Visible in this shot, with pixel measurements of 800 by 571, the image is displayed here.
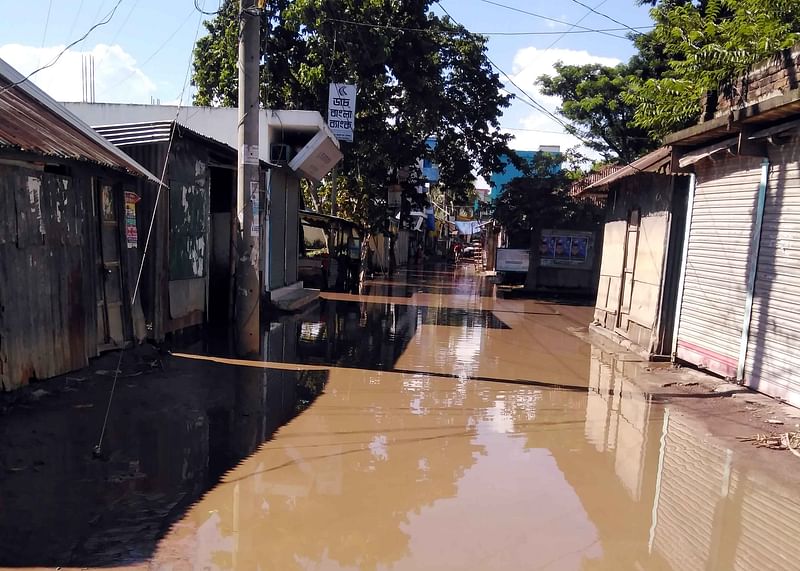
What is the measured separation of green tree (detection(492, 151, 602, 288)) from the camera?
2281cm

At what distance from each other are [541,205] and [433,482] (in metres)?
19.3

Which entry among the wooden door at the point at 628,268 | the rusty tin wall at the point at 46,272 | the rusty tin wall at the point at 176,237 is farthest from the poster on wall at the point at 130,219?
the wooden door at the point at 628,268

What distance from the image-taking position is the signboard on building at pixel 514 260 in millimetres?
24859

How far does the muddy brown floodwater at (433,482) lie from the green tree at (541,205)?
47.6 ft

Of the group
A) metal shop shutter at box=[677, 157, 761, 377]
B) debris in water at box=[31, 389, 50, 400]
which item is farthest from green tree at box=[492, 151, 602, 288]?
debris in water at box=[31, 389, 50, 400]

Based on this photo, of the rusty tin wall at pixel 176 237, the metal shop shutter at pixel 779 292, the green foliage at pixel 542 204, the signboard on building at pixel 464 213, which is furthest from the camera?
the signboard on building at pixel 464 213

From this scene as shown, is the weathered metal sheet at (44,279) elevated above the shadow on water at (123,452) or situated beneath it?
elevated above

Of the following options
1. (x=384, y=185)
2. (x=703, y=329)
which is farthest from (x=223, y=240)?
(x=384, y=185)

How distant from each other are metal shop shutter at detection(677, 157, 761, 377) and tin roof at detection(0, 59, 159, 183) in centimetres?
798

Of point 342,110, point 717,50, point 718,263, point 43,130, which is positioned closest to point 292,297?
point 342,110

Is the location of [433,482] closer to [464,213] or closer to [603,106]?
[603,106]

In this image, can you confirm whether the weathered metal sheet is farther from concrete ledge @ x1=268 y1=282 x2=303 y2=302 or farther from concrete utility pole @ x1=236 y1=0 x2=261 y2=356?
concrete ledge @ x1=268 y1=282 x2=303 y2=302

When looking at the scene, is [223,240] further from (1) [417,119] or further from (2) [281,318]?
(1) [417,119]

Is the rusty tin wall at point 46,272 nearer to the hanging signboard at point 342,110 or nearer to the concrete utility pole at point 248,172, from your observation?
the concrete utility pole at point 248,172
